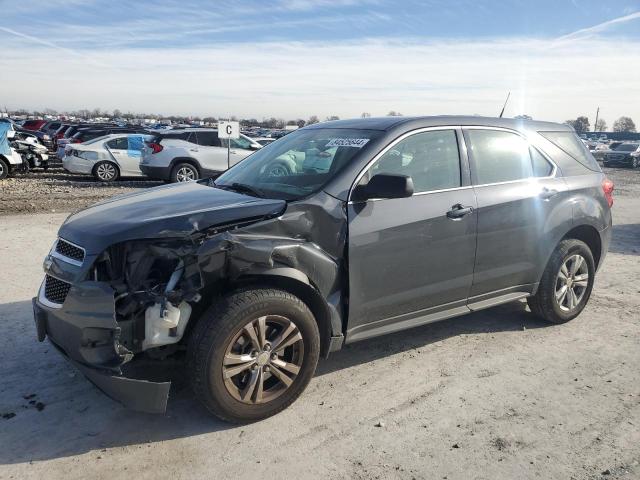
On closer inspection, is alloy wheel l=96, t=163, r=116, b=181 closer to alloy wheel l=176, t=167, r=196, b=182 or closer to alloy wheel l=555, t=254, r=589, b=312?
alloy wheel l=176, t=167, r=196, b=182

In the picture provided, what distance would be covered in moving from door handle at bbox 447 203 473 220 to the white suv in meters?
11.3

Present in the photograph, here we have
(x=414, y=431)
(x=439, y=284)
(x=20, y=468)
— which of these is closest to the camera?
(x=20, y=468)

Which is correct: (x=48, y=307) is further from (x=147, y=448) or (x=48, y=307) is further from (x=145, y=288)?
(x=147, y=448)

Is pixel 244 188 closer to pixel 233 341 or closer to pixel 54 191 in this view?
pixel 233 341

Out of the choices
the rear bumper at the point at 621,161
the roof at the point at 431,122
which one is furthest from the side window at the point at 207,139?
the rear bumper at the point at 621,161

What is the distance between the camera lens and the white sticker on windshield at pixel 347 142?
12.8 ft

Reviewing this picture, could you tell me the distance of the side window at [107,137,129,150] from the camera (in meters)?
16.8

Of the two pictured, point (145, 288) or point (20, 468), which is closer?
point (20, 468)

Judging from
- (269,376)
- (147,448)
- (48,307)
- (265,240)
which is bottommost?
(147,448)

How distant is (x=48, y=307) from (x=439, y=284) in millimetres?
2727

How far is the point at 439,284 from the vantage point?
4.04 metres

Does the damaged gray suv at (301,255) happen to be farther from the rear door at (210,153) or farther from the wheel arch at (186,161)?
the rear door at (210,153)

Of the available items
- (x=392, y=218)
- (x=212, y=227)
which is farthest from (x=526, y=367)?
(x=212, y=227)

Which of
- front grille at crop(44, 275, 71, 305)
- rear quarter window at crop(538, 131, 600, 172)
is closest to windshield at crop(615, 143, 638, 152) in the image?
rear quarter window at crop(538, 131, 600, 172)
